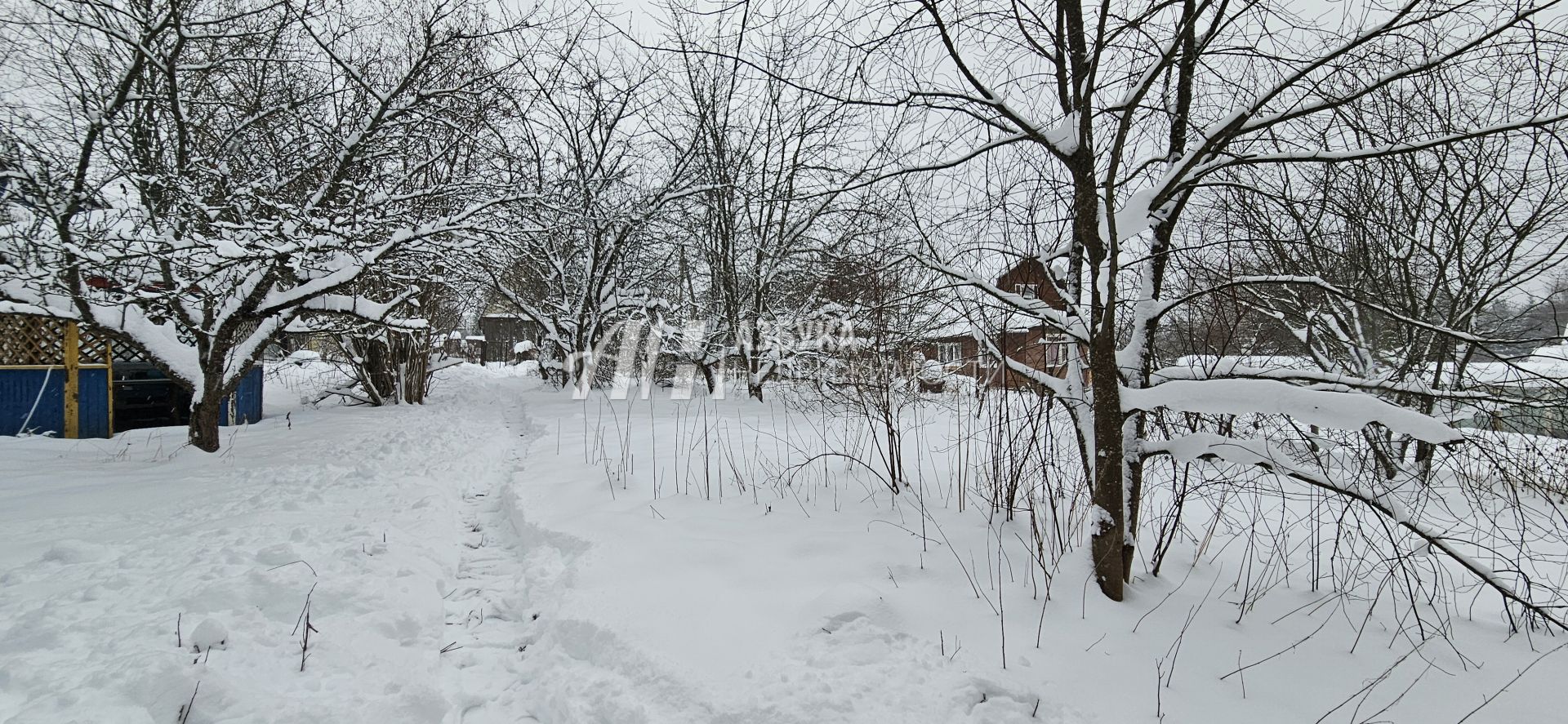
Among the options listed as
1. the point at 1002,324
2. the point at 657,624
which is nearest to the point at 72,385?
Answer: the point at 657,624

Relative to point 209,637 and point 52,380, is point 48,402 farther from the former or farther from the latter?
point 209,637

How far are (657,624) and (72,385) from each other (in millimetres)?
8950

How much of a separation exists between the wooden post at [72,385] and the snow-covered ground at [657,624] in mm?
3604

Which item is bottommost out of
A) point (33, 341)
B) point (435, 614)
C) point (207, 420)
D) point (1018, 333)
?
point (435, 614)

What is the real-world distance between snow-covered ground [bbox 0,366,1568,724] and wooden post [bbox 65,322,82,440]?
3604 mm

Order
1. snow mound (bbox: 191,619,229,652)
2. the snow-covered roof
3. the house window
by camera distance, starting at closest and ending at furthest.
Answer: snow mound (bbox: 191,619,229,652)
the house window
the snow-covered roof

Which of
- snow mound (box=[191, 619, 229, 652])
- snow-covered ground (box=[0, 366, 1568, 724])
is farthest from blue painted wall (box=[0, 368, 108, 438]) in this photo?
snow mound (box=[191, 619, 229, 652])

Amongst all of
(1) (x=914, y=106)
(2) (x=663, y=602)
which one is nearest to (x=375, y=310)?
(2) (x=663, y=602)

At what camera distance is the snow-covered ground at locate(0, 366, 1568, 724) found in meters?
2.00

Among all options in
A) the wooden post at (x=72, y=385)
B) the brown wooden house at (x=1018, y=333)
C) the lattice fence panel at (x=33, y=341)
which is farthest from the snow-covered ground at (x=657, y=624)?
the lattice fence panel at (x=33, y=341)

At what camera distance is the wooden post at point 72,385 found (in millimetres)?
6977

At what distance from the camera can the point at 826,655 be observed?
7.58ft

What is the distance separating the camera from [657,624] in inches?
103

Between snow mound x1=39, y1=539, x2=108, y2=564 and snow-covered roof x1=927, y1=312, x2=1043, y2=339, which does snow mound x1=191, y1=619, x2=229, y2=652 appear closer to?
snow mound x1=39, y1=539, x2=108, y2=564
